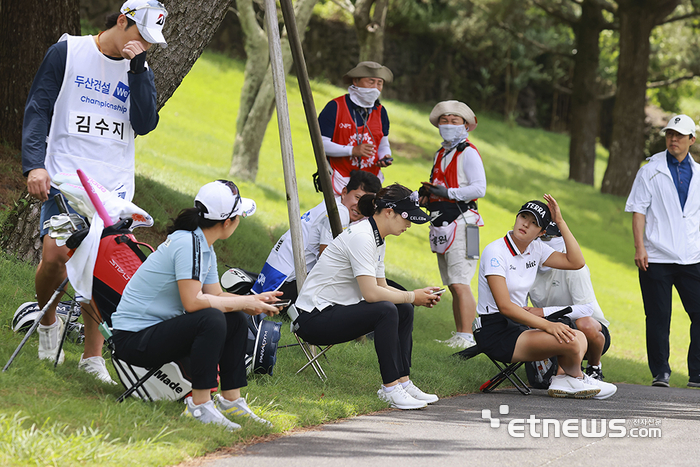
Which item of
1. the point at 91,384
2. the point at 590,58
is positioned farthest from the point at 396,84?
the point at 91,384

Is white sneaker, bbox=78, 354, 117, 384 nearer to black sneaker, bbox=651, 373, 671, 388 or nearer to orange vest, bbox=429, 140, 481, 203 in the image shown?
orange vest, bbox=429, 140, 481, 203

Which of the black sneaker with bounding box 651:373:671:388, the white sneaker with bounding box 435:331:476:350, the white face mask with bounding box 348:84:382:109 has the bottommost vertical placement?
the black sneaker with bounding box 651:373:671:388

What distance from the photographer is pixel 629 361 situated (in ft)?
28.8

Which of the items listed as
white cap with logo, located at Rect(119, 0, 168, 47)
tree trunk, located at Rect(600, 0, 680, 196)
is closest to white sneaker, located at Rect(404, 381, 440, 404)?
white cap with logo, located at Rect(119, 0, 168, 47)

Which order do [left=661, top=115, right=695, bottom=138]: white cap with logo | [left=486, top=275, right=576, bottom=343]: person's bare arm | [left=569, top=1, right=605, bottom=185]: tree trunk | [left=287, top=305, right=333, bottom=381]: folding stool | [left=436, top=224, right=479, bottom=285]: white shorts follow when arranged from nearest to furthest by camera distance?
[left=287, top=305, right=333, bottom=381]: folding stool < [left=486, top=275, right=576, bottom=343]: person's bare arm < [left=661, top=115, right=695, bottom=138]: white cap with logo < [left=436, top=224, right=479, bottom=285]: white shorts < [left=569, top=1, right=605, bottom=185]: tree trunk

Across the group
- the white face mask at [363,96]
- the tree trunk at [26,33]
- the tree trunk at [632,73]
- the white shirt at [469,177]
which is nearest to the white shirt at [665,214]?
the white shirt at [469,177]

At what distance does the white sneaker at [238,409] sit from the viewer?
13.7 feet

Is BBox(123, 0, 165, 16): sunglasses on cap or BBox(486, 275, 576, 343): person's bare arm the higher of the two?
BBox(123, 0, 165, 16): sunglasses on cap

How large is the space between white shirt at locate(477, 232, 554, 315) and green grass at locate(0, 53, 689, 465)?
73 cm

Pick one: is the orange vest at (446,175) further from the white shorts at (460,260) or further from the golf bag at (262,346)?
the golf bag at (262,346)

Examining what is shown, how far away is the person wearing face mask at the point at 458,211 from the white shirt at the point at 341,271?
2.29 meters

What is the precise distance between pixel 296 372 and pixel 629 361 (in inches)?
193

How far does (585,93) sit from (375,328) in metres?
20.0

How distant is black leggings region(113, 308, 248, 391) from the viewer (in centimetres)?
389
